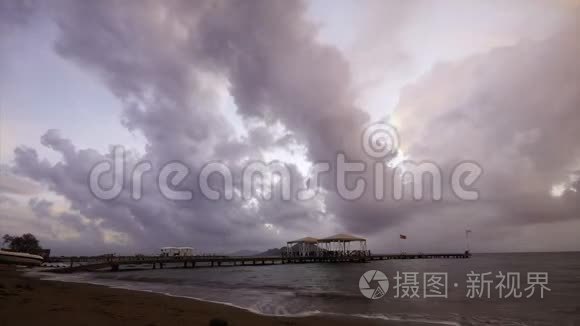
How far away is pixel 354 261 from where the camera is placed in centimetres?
8562

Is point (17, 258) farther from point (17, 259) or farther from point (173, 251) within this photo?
point (173, 251)

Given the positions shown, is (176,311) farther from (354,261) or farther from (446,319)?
(354,261)

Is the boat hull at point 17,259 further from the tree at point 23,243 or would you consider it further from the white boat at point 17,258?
the tree at point 23,243

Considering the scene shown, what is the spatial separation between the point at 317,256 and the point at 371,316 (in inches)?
2791

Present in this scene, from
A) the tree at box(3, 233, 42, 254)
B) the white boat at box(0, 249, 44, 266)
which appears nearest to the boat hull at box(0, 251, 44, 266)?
the white boat at box(0, 249, 44, 266)

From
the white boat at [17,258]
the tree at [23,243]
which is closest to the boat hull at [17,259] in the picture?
the white boat at [17,258]

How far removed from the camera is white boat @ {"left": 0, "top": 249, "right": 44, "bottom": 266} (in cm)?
3505

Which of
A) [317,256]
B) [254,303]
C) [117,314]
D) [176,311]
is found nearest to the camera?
[117,314]

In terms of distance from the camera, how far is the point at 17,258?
3772 centimetres

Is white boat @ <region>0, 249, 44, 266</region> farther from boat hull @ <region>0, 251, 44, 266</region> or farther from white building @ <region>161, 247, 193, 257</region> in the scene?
white building @ <region>161, 247, 193, 257</region>

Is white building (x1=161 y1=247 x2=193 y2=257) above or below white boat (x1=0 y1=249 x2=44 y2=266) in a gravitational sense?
below

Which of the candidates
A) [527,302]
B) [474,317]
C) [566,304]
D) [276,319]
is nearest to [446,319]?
[474,317]

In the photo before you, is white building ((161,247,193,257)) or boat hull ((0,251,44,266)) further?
white building ((161,247,193,257))

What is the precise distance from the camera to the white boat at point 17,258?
35.1 m
